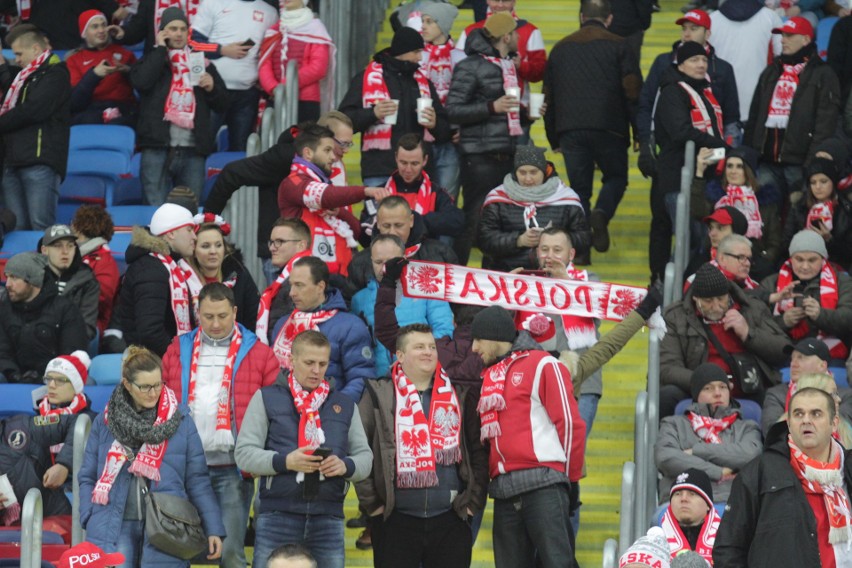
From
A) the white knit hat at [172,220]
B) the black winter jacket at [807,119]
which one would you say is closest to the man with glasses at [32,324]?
the white knit hat at [172,220]

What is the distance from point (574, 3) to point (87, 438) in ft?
28.1

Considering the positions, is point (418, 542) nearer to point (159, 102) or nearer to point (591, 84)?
point (159, 102)

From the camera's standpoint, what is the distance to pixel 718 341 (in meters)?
12.7

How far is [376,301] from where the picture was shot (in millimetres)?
11625

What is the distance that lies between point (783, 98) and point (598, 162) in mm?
1367

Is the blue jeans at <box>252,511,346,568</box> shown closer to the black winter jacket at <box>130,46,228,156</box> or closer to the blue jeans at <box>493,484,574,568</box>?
the blue jeans at <box>493,484,574,568</box>

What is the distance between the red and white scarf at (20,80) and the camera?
14.8 metres

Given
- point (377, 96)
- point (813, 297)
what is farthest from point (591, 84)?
point (813, 297)

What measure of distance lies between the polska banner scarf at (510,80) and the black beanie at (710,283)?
2.38 meters

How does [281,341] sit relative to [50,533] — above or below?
above

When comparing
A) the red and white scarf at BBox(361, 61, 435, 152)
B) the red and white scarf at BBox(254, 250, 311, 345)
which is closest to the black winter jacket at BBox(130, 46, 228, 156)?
the red and white scarf at BBox(361, 61, 435, 152)

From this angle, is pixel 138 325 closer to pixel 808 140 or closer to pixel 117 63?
pixel 117 63

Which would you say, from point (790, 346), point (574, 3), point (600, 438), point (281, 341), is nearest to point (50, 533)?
point (281, 341)

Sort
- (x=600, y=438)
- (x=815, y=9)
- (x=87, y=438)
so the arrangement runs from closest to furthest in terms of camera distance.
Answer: (x=87, y=438), (x=600, y=438), (x=815, y=9)
